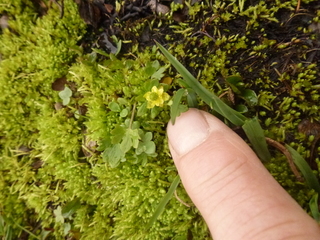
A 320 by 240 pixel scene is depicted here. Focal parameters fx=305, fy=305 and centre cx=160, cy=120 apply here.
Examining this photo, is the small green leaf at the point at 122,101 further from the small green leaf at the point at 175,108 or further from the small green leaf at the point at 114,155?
the small green leaf at the point at 175,108

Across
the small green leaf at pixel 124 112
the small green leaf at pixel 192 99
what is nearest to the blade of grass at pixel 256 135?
the small green leaf at pixel 192 99

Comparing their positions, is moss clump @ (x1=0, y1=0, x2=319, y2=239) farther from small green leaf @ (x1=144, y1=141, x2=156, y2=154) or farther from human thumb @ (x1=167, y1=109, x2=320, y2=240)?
human thumb @ (x1=167, y1=109, x2=320, y2=240)

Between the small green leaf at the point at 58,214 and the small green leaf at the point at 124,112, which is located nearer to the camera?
the small green leaf at the point at 124,112

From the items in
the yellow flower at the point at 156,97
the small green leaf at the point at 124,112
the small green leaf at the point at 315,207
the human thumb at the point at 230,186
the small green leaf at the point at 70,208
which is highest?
the yellow flower at the point at 156,97

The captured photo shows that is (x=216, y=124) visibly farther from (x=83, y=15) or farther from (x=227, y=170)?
(x=83, y=15)

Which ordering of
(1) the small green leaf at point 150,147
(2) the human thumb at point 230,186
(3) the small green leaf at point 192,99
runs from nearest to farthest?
(2) the human thumb at point 230,186, (3) the small green leaf at point 192,99, (1) the small green leaf at point 150,147

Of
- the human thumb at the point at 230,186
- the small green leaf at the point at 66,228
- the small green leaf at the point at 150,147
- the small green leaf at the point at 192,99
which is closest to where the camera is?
the human thumb at the point at 230,186

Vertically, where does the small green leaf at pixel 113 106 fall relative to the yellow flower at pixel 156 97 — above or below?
below

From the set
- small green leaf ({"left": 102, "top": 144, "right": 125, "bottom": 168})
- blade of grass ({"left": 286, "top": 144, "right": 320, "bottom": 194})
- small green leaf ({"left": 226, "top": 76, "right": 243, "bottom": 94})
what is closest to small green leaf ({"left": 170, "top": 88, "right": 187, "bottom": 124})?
small green leaf ({"left": 226, "top": 76, "right": 243, "bottom": 94})
